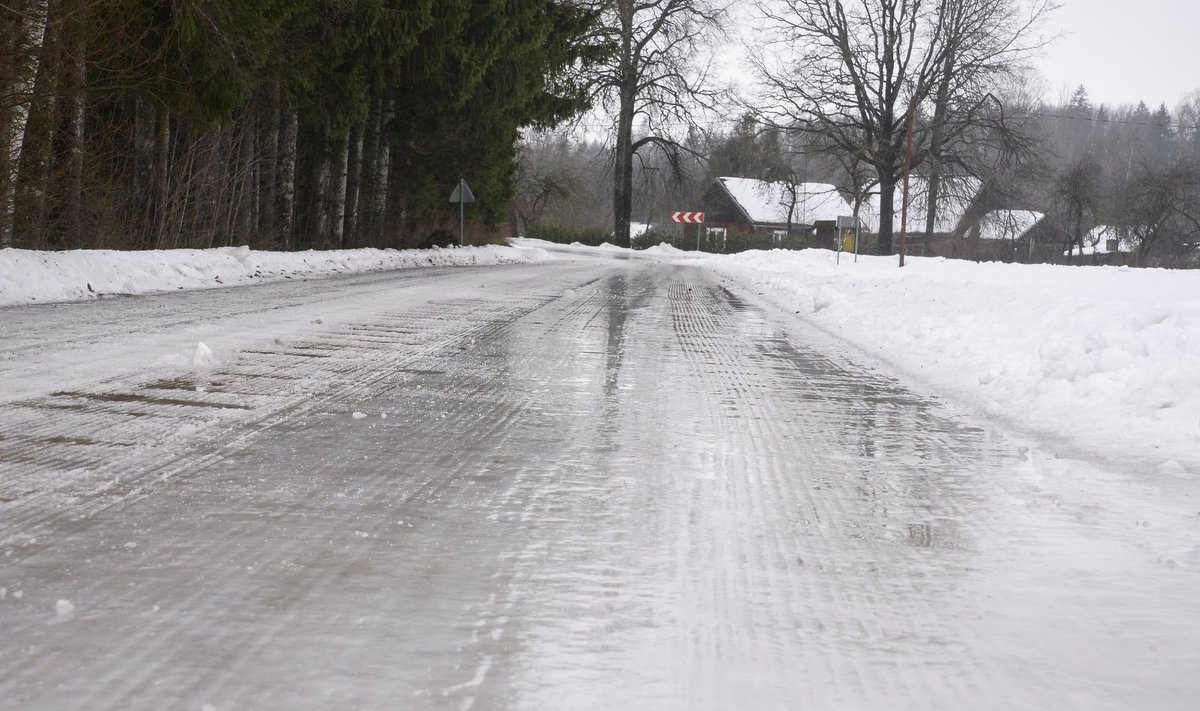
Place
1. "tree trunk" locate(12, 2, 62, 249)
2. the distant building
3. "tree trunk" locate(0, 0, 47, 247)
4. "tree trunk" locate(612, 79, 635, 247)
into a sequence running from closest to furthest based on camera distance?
"tree trunk" locate(0, 0, 47, 247), "tree trunk" locate(12, 2, 62, 249), "tree trunk" locate(612, 79, 635, 247), the distant building

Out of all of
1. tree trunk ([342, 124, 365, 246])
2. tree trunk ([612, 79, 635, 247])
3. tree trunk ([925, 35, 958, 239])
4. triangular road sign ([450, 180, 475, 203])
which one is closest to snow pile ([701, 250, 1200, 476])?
tree trunk ([342, 124, 365, 246])

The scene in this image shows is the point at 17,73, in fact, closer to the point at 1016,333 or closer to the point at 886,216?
the point at 1016,333

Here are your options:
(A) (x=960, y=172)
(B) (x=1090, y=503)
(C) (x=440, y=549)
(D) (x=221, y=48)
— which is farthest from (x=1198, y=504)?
(A) (x=960, y=172)

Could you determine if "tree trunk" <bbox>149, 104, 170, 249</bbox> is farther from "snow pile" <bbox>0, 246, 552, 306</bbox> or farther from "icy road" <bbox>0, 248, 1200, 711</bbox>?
"icy road" <bbox>0, 248, 1200, 711</bbox>

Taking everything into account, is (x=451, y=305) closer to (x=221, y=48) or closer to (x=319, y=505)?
(x=221, y=48)

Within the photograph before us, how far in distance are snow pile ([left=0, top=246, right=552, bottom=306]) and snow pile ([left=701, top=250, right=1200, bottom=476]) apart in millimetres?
8193

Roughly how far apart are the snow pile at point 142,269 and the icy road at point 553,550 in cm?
Answer: 471

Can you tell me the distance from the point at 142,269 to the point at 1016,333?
10.3 metres

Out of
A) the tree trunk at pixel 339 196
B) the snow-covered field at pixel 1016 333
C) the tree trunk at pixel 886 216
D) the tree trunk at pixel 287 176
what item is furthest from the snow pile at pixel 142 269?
the tree trunk at pixel 886 216

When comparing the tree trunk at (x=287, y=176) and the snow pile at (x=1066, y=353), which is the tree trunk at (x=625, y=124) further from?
the snow pile at (x=1066, y=353)

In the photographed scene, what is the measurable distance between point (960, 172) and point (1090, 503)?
118 feet

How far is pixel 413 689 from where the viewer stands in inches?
86.1

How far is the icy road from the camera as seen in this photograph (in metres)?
2.28

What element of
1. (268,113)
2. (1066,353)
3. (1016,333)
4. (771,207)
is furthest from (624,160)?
(1066,353)
